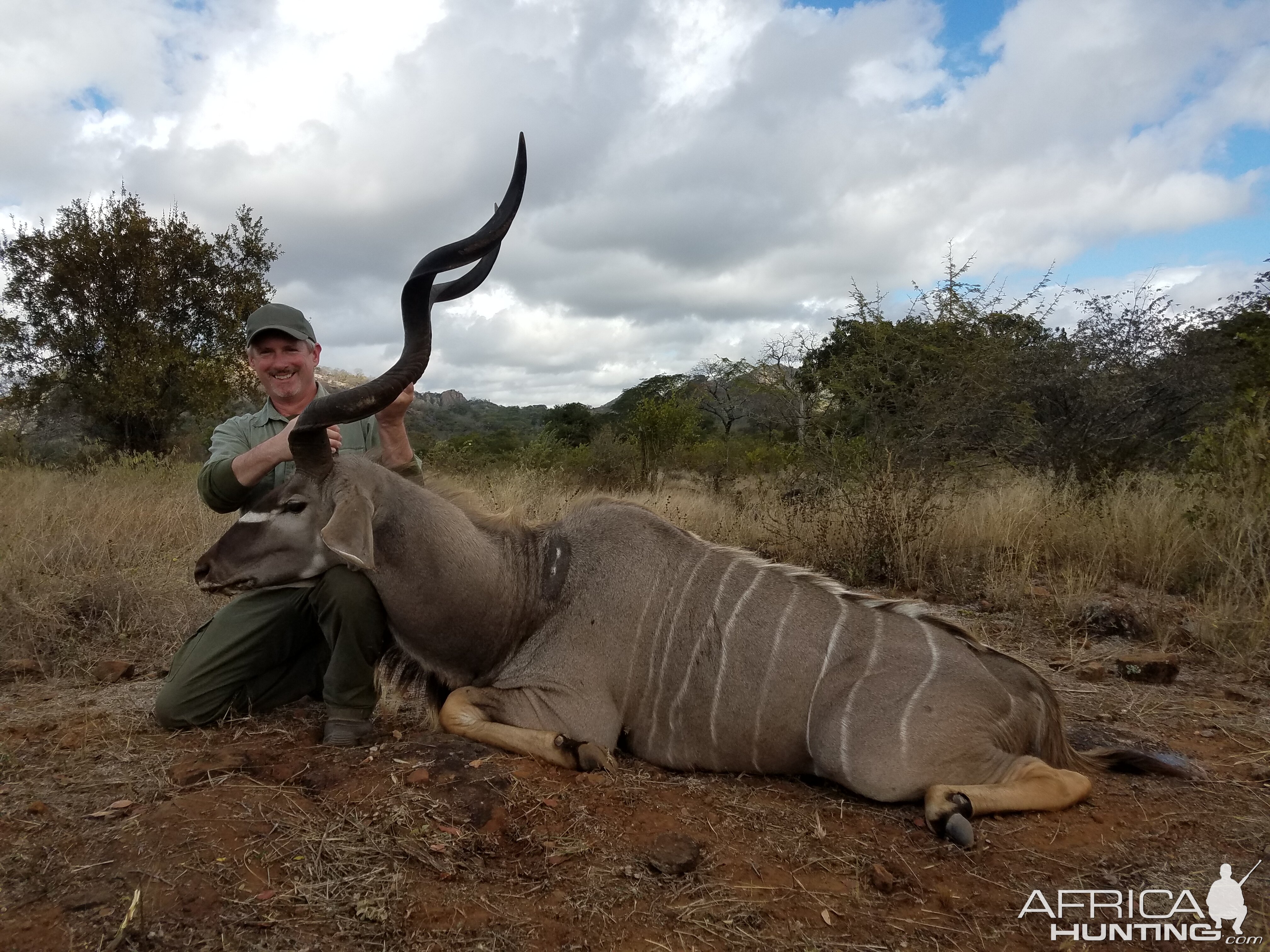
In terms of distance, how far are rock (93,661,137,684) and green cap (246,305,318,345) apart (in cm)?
197

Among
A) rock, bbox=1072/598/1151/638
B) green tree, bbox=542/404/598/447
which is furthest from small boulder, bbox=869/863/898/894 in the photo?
green tree, bbox=542/404/598/447

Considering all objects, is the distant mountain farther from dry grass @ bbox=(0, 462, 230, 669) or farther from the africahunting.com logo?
the africahunting.com logo

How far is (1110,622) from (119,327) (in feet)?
53.9

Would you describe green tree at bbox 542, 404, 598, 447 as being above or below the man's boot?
above

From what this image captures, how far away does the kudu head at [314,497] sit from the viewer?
3.41 meters

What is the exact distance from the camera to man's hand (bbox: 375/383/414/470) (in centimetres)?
378

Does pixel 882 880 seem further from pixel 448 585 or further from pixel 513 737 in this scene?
pixel 448 585

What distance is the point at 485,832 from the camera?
2.64 metres

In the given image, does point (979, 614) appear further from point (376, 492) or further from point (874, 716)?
point (376, 492)

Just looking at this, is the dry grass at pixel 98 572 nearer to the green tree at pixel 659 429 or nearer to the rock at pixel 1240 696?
the rock at pixel 1240 696

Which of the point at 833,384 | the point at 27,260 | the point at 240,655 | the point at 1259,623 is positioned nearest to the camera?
the point at 240,655

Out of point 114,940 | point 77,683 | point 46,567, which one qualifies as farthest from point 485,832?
point 46,567

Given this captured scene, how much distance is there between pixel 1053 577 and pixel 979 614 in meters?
1.37

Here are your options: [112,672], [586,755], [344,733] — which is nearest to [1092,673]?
[586,755]
